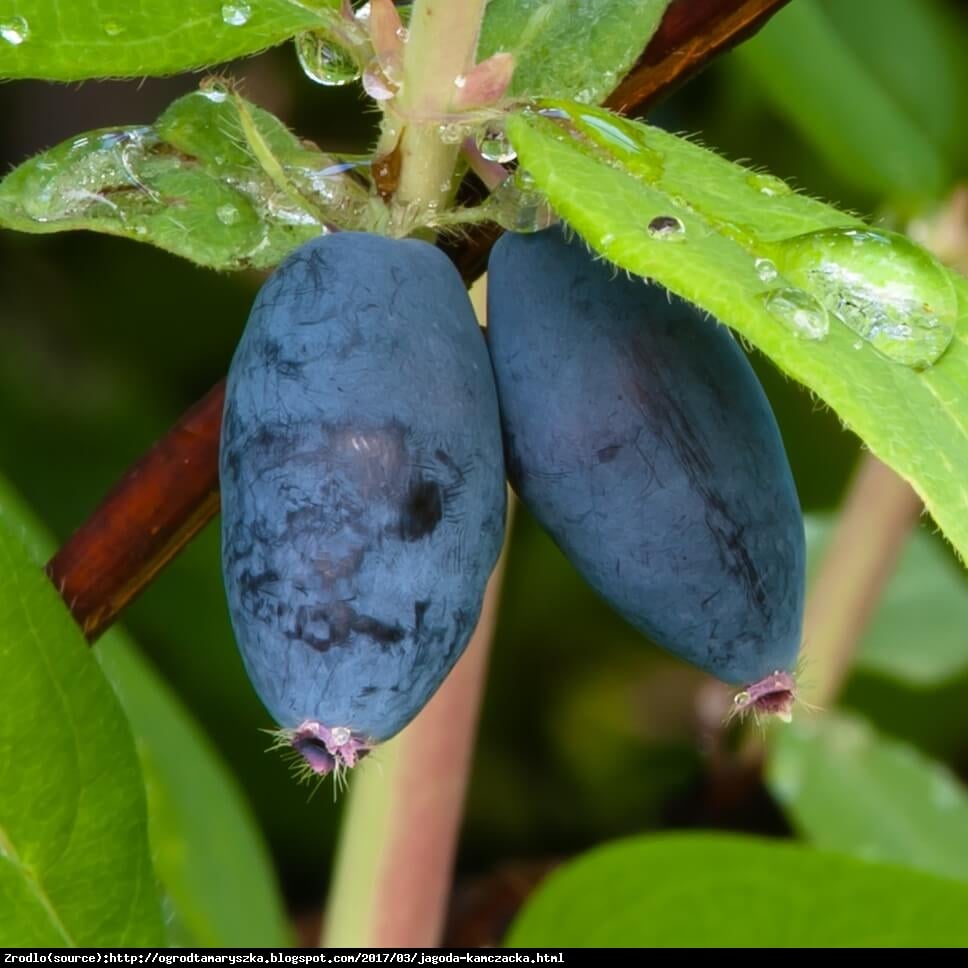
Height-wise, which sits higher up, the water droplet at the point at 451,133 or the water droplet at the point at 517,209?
the water droplet at the point at 451,133

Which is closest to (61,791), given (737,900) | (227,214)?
(227,214)

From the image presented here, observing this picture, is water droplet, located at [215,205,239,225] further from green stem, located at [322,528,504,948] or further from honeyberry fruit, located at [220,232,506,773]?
green stem, located at [322,528,504,948]

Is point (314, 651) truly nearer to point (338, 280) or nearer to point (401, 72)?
point (338, 280)

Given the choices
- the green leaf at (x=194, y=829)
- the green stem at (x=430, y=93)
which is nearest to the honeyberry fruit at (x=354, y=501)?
the green stem at (x=430, y=93)

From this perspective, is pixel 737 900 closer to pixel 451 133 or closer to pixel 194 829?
pixel 194 829

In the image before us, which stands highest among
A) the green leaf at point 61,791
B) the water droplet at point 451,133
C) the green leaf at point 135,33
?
the green leaf at point 135,33

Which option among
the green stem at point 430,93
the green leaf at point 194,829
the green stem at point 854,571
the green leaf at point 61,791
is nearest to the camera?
the green stem at point 430,93

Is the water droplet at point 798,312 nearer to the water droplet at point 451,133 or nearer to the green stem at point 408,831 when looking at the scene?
the water droplet at point 451,133
